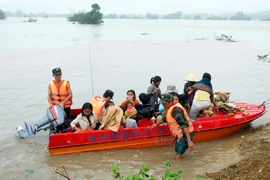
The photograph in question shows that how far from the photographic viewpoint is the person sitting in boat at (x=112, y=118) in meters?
6.20

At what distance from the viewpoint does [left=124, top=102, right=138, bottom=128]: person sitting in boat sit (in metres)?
6.60

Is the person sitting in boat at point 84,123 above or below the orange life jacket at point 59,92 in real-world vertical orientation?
below

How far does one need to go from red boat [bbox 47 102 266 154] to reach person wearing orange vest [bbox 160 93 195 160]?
73cm

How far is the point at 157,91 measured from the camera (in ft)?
24.3

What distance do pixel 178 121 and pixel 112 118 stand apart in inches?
53.8

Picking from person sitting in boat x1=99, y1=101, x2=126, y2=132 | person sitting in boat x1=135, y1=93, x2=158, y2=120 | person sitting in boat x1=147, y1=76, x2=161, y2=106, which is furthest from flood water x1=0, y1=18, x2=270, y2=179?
person sitting in boat x1=147, y1=76, x2=161, y2=106

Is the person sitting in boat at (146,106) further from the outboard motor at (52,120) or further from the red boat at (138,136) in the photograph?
the outboard motor at (52,120)

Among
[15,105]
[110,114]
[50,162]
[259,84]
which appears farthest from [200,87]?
[259,84]

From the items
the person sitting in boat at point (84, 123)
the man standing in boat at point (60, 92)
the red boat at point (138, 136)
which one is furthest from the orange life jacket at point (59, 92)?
the red boat at point (138, 136)

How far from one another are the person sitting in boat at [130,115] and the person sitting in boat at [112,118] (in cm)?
27

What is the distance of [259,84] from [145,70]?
19.2ft

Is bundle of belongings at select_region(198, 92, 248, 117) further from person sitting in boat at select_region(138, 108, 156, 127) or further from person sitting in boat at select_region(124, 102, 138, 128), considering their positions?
person sitting in boat at select_region(124, 102, 138, 128)

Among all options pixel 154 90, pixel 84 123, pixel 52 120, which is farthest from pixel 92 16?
pixel 84 123

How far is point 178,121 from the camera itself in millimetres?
5590
